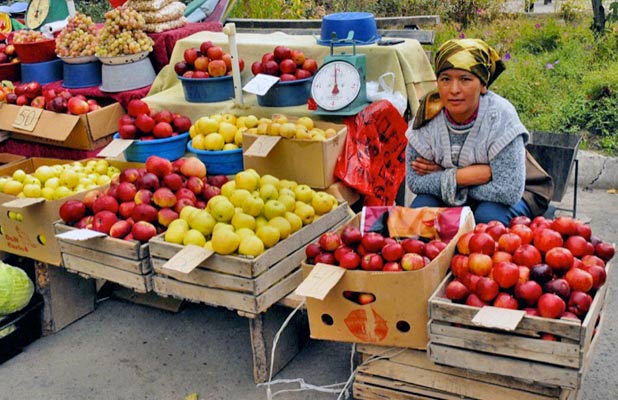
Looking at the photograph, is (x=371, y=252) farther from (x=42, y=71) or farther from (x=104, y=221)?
(x=42, y=71)

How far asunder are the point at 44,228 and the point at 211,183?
38.1 inches

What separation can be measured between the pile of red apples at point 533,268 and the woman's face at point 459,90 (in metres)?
0.69

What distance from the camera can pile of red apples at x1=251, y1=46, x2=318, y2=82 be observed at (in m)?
4.38

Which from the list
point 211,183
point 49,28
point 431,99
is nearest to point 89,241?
point 211,183

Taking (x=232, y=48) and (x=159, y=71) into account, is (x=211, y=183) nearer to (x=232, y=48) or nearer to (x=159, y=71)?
(x=232, y=48)

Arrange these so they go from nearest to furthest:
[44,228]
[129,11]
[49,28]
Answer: [44,228] < [129,11] < [49,28]

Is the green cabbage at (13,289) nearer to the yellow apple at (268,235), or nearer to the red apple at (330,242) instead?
the yellow apple at (268,235)

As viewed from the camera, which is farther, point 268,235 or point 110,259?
point 110,259

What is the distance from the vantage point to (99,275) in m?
3.50

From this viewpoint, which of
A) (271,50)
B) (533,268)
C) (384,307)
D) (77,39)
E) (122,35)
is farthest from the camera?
(77,39)

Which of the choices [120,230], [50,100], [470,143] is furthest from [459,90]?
[50,100]

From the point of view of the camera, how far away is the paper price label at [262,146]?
3.68 meters

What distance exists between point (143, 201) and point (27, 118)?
1980mm

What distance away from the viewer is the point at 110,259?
342 centimetres
